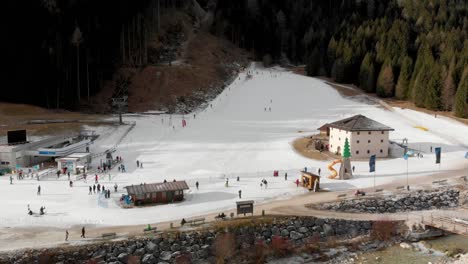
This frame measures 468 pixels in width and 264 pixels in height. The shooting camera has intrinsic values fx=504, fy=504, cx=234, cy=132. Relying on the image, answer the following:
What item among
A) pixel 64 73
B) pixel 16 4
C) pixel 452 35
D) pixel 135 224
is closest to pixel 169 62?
pixel 64 73

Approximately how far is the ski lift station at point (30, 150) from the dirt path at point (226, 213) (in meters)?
15.6

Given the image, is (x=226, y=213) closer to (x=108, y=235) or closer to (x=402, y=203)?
(x=108, y=235)

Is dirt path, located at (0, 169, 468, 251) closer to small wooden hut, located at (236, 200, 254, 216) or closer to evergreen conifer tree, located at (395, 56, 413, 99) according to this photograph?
small wooden hut, located at (236, 200, 254, 216)

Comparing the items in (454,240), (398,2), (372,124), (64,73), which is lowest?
(454,240)

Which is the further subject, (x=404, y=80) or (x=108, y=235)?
(x=404, y=80)

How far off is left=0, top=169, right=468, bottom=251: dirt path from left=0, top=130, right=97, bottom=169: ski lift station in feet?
51.0

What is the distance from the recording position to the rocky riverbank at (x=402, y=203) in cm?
3453

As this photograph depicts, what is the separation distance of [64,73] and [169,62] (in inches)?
934

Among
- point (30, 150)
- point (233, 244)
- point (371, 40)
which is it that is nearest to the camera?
point (233, 244)

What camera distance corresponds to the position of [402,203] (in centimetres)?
3578

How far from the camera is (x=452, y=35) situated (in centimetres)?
9012

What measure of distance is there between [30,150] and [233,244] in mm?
26597

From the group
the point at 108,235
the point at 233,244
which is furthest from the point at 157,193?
the point at 233,244

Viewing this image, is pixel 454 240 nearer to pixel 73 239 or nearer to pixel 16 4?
pixel 73 239
